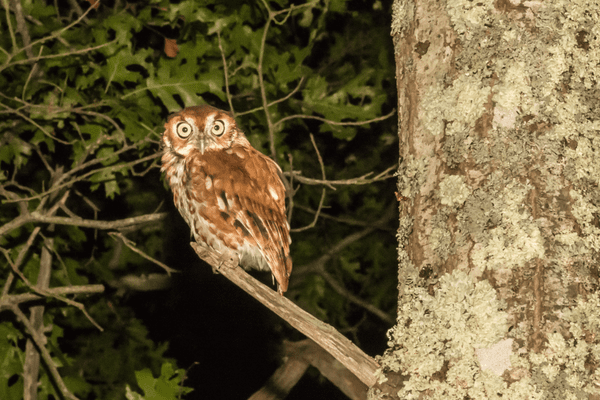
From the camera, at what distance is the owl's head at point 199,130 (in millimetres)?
2787

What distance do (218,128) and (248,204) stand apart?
1.42 ft

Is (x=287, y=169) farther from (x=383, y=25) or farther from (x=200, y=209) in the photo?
(x=383, y=25)

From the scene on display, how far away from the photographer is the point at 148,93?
3818 millimetres

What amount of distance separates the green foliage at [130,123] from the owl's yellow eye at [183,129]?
23cm

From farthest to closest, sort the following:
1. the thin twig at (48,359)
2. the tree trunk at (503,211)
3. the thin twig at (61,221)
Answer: the thin twig at (48,359) < the thin twig at (61,221) < the tree trunk at (503,211)

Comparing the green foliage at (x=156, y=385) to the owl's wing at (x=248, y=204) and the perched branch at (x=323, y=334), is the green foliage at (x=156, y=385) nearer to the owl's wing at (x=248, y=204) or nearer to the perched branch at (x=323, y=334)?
the owl's wing at (x=248, y=204)

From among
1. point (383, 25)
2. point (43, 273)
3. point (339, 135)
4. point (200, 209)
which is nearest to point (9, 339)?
point (43, 273)

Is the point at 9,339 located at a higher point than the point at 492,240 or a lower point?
lower

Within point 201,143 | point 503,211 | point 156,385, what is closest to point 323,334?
point 503,211

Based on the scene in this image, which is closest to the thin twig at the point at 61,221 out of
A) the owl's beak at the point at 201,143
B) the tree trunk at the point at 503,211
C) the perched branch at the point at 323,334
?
the owl's beak at the point at 201,143

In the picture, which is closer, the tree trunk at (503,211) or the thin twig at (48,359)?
the tree trunk at (503,211)

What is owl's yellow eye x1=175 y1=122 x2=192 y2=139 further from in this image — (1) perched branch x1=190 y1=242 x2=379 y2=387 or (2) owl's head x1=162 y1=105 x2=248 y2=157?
(1) perched branch x1=190 y1=242 x2=379 y2=387

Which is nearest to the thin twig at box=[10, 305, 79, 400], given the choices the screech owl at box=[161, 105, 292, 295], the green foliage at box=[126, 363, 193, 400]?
the green foliage at box=[126, 363, 193, 400]

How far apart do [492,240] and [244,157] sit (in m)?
1.77
